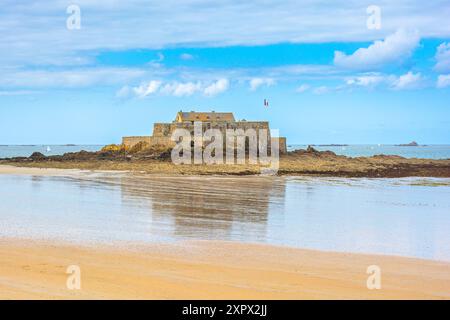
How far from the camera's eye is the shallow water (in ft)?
45.8

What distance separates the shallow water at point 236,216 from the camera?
13945mm

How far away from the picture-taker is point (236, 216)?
18.3 metres

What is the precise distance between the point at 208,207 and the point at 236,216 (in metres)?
2.56

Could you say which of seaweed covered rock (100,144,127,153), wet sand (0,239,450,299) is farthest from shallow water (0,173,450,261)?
seaweed covered rock (100,144,127,153)

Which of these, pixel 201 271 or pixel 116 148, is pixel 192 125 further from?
pixel 201 271

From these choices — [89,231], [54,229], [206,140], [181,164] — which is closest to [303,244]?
[89,231]

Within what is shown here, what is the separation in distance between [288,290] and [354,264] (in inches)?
105

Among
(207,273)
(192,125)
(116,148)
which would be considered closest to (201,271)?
(207,273)

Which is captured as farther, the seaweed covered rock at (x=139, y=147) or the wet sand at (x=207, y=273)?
the seaweed covered rock at (x=139, y=147)

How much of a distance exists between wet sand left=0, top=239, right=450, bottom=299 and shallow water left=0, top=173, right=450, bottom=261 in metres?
1.21

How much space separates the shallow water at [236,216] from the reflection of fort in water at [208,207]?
28 mm

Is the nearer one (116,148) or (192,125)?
(192,125)

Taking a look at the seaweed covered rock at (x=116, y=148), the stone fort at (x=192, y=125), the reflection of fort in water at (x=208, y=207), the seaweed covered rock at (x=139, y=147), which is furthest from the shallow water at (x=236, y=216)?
the seaweed covered rock at (x=116, y=148)

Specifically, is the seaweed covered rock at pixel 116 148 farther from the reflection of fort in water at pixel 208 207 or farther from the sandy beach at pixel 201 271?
the sandy beach at pixel 201 271
